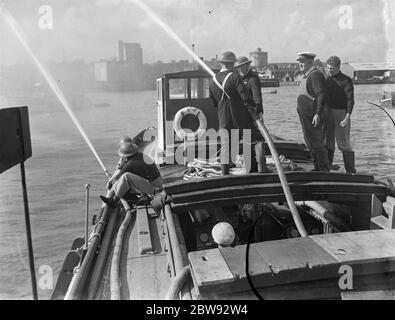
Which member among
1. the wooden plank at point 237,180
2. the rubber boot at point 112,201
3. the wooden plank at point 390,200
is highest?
the wooden plank at point 237,180

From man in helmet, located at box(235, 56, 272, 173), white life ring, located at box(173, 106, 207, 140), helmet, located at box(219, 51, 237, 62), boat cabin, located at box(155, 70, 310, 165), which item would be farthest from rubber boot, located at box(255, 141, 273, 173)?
white life ring, located at box(173, 106, 207, 140)

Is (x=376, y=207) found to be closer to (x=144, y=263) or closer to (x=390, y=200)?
(x=390, y=200)

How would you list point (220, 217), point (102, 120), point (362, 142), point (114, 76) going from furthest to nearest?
point (102, 120)
point (362, 142)
point (114, 76)
point (220, 217)

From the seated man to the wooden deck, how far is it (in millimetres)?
3983

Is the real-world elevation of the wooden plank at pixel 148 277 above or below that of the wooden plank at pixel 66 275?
above

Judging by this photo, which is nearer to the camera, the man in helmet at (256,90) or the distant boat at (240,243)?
→ the distant boat at (240,243)

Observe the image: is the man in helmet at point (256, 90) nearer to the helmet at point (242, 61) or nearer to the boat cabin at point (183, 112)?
the helmet at point (242, 61)

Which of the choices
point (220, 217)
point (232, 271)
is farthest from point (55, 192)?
point (232, 271)

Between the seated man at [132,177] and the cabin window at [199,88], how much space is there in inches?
174

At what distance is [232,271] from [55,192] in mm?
15165

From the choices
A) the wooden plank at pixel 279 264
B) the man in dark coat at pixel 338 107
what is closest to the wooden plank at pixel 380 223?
the wooden plank at pixel 279 264

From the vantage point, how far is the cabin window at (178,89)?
10.9 m

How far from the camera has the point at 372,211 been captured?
4402 mm
